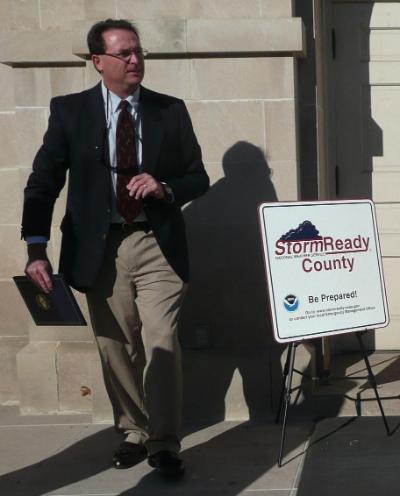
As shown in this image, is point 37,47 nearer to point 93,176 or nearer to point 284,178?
point 93,176

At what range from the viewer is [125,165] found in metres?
5.01

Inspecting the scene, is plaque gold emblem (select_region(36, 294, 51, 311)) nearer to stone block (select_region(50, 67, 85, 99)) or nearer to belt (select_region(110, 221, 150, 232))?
belt (select_region(110, 221, 150, 232))

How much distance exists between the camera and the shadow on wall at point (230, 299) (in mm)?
5918

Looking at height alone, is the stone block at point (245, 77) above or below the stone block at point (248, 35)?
below

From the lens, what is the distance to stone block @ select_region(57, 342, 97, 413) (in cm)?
610

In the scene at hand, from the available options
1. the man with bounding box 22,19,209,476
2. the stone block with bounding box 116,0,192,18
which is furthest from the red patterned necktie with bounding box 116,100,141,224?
the stone block with bounding box 116,0,192,18

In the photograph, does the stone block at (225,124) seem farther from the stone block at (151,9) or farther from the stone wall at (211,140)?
the stone block at (151,9)

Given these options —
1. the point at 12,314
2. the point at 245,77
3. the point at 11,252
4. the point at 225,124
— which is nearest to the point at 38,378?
the point at 12,314

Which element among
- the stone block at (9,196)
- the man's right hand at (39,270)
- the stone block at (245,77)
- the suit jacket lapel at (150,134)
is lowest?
the man's right hand at (39,270)

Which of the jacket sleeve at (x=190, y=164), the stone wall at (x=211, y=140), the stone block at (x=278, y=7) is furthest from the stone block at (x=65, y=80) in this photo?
the stone block at (x=278, y=7)

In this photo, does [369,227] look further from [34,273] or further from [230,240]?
[34,273]

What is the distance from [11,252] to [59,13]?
148 cm

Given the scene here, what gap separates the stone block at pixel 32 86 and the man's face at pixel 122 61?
1088 millimetres

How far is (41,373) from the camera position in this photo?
6.15m
